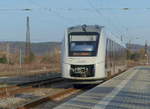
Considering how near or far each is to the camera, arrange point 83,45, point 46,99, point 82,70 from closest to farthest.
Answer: point 46,99
point 82,70
point 83,45

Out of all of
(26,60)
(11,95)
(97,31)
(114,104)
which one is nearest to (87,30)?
(97,31)

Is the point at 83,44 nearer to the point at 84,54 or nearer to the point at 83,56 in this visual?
the point at 84,54

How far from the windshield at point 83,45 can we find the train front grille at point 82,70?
742 mm

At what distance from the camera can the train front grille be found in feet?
69.5

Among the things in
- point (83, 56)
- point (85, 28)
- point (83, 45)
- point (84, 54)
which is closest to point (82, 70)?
→ point (83, 56)

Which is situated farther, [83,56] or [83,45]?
[83,45]

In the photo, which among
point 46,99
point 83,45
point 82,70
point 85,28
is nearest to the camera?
point 46,99

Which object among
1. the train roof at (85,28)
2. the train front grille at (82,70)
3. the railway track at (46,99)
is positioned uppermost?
the train roof at (85,28)

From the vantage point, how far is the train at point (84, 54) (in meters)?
21.2

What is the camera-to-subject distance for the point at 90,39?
2206 centimetres

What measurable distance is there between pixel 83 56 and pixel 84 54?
0.46 ft

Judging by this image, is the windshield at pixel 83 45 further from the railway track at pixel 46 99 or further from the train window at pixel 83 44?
the railway track at pixel 46 99

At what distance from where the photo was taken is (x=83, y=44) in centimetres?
2203

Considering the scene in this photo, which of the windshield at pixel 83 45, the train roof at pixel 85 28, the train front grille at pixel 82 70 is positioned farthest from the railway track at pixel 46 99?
the train roof at pixel 85 28
